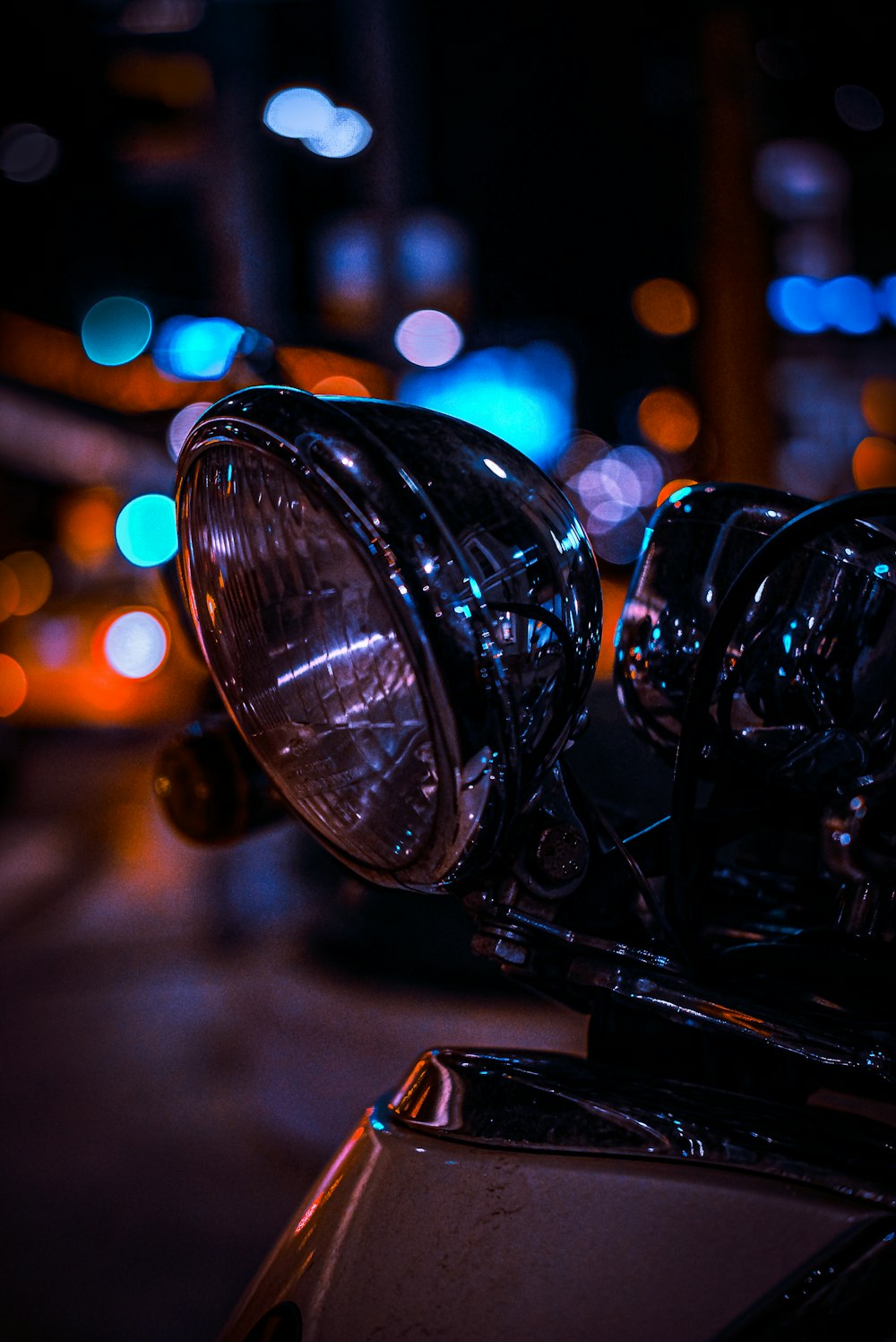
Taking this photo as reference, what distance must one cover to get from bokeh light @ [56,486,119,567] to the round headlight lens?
332 inches

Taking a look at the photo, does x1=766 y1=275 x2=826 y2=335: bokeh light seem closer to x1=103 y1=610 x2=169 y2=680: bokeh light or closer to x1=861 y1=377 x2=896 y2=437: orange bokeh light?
x1=861 y1=377 x2=896 y2=437: orange bokeh light

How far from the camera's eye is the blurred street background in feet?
6.16

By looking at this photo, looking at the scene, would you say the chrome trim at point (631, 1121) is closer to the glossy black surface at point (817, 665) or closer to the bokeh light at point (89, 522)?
the glossy black surface at point (817, 665)

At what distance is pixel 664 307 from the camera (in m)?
13.0

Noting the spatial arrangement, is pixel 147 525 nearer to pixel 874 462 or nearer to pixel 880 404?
pixel 874 462

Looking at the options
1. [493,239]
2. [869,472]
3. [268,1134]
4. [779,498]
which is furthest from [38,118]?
[779,498]

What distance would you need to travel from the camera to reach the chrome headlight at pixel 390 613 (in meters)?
0.58

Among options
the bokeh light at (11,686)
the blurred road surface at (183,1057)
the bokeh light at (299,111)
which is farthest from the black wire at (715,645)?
the bokeh light at (299,111)

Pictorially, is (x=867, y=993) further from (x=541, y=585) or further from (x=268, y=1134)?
(x=268, y=1134)

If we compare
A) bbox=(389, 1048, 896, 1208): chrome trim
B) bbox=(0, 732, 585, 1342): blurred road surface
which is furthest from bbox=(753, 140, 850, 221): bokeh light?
bbox=(389, 1048, 896, 1208): chrome trim

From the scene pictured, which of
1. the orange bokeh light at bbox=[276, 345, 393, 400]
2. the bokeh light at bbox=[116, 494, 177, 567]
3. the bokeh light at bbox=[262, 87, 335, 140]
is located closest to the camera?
the bokeh light at bbox=[116, 494, 177, 567]

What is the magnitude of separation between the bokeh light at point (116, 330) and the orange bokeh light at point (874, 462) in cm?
700

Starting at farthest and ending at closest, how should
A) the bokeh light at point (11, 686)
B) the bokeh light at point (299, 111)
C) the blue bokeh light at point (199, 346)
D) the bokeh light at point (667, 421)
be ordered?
the bokeh light at point (667, 421) → the bokeh light at point (299, 111) → the bokeh light at point (11, 686) → the blue bokeh light at point (199, 346)

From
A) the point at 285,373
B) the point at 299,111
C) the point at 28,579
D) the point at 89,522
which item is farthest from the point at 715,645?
the point at 89,522
